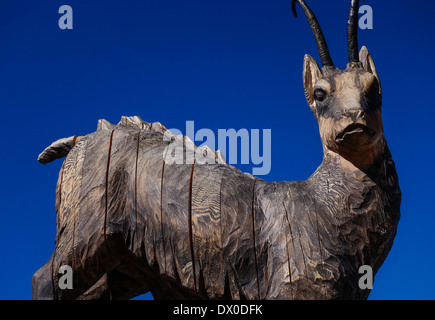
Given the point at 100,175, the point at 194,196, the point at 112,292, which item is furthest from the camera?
the point at 112,292

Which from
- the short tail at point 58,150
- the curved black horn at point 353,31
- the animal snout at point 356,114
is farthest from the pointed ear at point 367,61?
the short tail at point 58,150

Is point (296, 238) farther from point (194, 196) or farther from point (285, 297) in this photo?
point (194, 196)

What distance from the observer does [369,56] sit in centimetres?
418

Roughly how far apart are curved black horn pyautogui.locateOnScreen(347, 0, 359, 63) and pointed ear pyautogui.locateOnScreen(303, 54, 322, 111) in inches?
11.3

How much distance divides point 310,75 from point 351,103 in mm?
626

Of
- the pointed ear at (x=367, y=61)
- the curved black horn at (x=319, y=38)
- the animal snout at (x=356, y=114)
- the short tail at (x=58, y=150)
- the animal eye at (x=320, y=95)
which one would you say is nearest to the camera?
the animal snout at (x=356, y=114)

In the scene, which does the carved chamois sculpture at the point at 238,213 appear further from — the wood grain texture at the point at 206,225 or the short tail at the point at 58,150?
the short tail at the point at 58,150

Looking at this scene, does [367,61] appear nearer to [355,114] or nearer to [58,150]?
[355,114]

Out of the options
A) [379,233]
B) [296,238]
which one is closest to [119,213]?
[296,238]

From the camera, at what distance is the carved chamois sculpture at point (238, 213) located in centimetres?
370

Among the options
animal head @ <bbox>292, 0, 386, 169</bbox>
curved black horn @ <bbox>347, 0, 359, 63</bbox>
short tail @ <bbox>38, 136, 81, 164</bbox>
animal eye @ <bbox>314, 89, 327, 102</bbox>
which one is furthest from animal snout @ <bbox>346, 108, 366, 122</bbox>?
short tail @ <bbox>38, 136, 81, 164</bbox>

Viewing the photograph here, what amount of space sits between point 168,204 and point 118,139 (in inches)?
30.0

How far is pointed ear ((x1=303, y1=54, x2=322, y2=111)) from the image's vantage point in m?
4.19

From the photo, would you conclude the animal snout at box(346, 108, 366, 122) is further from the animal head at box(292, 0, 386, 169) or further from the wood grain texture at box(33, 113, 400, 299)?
the wood grain texture at box(33, 113, 400, 299)
